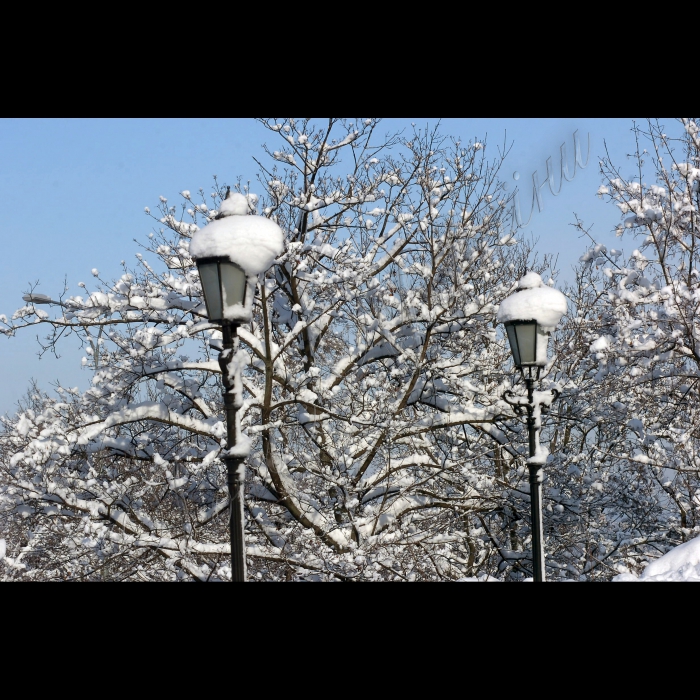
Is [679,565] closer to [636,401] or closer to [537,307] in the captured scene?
[537,307]

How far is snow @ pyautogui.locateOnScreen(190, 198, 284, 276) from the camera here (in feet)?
11.2

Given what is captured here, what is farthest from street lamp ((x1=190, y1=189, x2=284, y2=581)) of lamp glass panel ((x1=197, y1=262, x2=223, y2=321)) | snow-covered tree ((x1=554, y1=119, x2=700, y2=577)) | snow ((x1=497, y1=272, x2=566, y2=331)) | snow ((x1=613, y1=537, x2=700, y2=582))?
snow-covered tree ((x1=554, y1=119, x2=700, y2=577))

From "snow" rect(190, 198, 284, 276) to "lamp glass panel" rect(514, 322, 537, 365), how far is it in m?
2.57

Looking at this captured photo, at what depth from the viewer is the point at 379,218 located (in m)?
9.95

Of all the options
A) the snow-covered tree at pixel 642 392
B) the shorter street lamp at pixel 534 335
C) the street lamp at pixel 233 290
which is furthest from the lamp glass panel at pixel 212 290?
the snow-covered tree at pixel 642 392

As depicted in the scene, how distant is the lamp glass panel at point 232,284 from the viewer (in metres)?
3.43

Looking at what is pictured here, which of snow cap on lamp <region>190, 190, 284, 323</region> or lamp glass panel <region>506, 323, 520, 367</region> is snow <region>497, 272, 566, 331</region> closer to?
lamp glass panel <region>506, 323, 520, 367</region>

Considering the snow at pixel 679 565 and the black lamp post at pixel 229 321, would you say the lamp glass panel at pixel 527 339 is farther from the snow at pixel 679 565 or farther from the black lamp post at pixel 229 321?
the black lamp post at pixel 229 321
